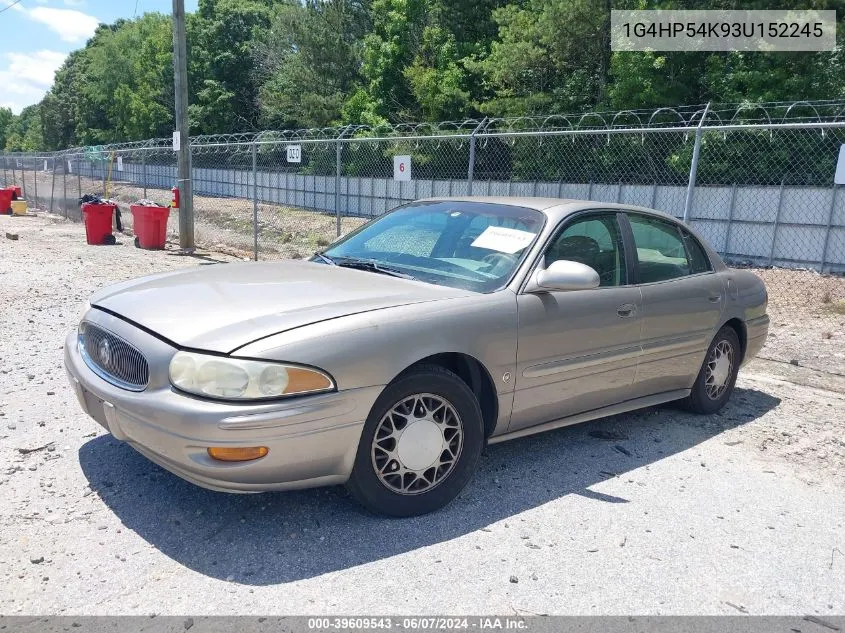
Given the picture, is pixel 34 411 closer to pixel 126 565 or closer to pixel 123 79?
pixel 126 565

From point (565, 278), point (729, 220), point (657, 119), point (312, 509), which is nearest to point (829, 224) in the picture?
point (729, 220)

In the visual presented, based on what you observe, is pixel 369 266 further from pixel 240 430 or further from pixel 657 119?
pixel 657 119

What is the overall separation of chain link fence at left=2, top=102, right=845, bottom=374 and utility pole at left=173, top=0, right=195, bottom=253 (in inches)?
43.8

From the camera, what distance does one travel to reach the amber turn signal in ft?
9.46

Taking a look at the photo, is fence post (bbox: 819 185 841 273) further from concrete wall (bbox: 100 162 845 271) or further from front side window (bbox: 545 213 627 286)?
front side window (bbox: 545 213 627 286)

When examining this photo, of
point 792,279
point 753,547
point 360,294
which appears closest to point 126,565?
point 360,294

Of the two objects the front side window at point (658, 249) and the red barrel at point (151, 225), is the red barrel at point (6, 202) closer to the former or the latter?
the red barrel at point (151, 225)

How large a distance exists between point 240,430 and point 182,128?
484 inches

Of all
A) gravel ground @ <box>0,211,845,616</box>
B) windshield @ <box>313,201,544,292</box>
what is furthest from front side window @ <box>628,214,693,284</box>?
gravel ground @ <box>0,211,845,616</box>

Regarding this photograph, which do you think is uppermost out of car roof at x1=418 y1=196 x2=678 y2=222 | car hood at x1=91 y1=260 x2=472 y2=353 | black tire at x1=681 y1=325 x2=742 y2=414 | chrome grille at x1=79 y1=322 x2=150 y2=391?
car roof at x1=418 y1=196 x2=678 y2=222

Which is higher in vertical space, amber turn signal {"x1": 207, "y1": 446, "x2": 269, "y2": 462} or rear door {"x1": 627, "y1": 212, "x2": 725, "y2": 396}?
rear door {"x1": 627, "y1": 212, "x2": 725, "y2": 396}

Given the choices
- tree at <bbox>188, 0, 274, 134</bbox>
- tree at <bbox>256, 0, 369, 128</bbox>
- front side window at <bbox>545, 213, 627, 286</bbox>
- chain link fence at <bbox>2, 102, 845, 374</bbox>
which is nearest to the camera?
front side window at <bbox>545, 213, 627, 286</bbox>

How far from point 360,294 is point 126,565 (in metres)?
1.60

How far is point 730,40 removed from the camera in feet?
59.6
